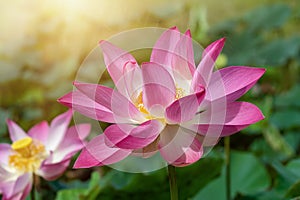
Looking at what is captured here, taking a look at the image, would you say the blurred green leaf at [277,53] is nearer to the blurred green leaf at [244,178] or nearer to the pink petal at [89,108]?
the blurred green leaf at [244,178]

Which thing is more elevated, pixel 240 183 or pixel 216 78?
pixel 216 78

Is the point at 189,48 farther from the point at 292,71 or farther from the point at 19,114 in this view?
the point at 292,71

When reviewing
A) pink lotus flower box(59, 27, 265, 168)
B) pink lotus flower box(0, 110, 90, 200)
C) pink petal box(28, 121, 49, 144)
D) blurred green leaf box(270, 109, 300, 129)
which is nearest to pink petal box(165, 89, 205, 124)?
pink lotus flower box(59, 27, 265, 168)

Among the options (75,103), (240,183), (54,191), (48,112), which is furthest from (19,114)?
(75,103)

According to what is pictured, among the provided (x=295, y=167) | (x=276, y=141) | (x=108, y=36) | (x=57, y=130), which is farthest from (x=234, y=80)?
(x=108, y=36)

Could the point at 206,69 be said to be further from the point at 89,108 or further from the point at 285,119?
the point at 285,119

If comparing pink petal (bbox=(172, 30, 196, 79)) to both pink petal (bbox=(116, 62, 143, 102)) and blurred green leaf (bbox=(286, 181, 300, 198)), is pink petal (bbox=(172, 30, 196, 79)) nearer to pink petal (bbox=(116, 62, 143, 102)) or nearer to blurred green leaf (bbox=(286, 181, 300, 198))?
pink petal (bbox=(116, 62, 143, 102))
